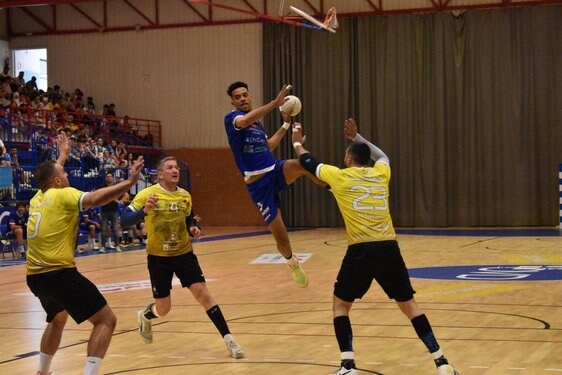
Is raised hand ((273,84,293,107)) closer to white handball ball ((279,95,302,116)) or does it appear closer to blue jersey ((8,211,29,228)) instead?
white handball ball ((279,95,302,116))

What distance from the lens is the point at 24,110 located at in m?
29.7

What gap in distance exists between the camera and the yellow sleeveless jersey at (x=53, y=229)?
290 inches

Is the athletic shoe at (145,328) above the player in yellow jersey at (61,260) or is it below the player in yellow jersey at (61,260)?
below

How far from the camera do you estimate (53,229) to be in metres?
7.38

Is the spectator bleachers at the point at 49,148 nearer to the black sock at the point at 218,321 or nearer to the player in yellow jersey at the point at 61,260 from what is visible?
the black sock at the point at 218,321

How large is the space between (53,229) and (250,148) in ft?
11.0

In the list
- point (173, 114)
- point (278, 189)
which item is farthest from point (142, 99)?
point (278, 189)

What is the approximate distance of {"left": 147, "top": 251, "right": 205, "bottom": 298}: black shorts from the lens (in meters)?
9.62

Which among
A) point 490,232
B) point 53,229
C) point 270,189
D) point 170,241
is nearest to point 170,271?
point 170,241

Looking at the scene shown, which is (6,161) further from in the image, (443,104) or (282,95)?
(282,95)

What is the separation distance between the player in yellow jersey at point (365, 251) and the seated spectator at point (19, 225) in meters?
15.9

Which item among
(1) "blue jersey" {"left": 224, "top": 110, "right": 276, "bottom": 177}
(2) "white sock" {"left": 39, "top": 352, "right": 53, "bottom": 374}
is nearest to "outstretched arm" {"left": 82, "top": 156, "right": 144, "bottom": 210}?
(2) "white sock" {"left": 39, "top": 352, "right": 53, "bottom": 374}

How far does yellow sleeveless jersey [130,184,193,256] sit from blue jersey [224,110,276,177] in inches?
39.8

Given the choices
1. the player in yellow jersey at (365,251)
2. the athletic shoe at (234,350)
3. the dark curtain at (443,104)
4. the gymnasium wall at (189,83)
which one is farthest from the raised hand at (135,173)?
the gymnasium wall at (189,83)
